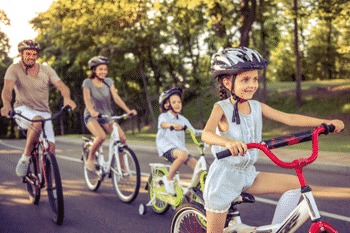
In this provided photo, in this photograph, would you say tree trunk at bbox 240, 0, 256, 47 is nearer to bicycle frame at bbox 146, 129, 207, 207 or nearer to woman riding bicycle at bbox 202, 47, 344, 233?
bicycle frame at bbox 146, 129, 207, 207

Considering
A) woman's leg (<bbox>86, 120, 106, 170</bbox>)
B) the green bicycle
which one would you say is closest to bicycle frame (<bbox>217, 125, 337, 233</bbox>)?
the green bicycle

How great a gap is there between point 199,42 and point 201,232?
2466 centimetres

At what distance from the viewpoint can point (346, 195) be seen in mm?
6398

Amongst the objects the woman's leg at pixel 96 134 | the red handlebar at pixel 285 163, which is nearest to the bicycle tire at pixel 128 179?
the woman's leg at pixel 96 134

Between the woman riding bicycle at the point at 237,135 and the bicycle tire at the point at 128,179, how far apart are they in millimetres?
3054

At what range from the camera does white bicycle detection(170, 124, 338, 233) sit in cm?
229

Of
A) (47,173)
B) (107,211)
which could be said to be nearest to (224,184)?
(47,173)

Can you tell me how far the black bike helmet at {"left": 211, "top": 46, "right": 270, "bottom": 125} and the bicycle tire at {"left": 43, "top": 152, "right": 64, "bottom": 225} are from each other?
2907mm

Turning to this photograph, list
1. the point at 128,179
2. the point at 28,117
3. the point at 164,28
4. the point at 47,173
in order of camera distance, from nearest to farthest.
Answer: the point at 47,173
the point at 28,117
the point at 128,179
the point at 164,28

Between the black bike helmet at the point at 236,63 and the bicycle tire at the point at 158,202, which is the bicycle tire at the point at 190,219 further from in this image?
the bicycle tire at the point at 158,202

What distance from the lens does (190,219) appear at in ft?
10.8

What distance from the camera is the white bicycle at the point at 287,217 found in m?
2.29

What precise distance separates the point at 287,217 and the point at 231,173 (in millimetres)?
518

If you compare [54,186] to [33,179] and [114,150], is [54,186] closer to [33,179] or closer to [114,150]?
[33,179]
